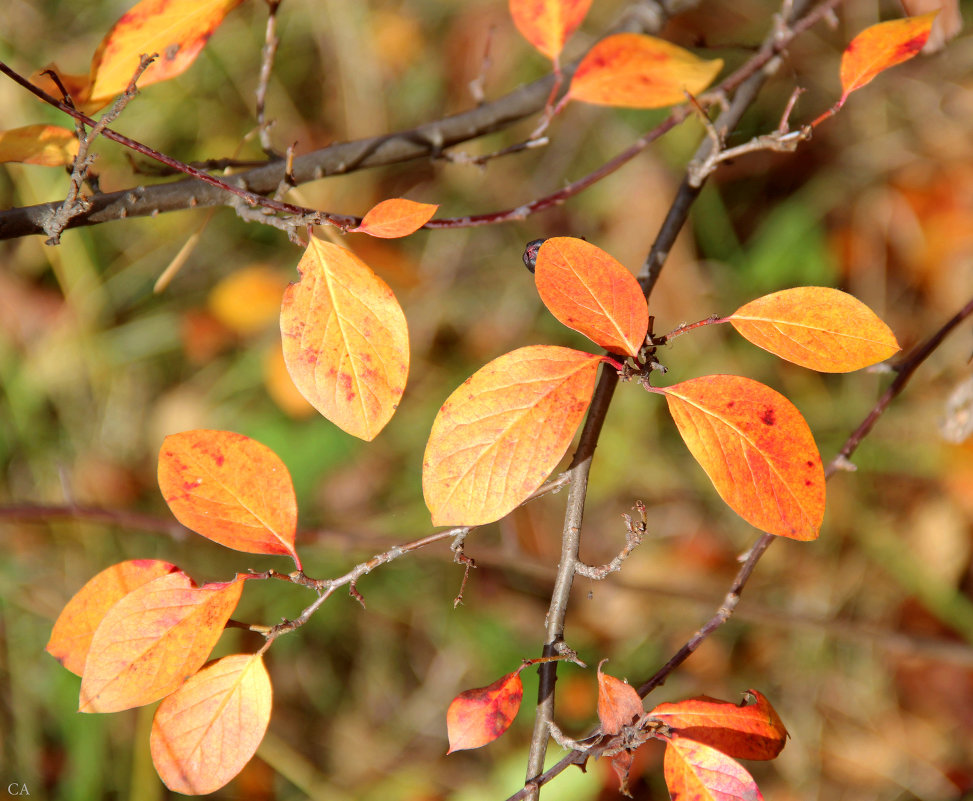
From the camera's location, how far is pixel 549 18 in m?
0.78

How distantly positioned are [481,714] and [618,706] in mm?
119

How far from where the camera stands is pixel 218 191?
2.33 feet

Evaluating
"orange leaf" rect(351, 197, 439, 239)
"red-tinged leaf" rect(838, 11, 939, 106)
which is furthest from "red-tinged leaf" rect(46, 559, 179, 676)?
"red-tinged leaf" rect(838, 11, 939, 106)

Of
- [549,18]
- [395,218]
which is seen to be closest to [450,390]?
[549,18]

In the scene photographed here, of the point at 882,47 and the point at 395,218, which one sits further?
the point at 882,47

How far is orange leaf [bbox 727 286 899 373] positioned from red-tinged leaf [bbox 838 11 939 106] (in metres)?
0.26

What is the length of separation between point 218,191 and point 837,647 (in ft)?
5.25

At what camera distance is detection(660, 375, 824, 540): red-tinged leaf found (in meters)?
0.57

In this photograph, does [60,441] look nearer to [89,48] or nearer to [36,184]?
[36,184]

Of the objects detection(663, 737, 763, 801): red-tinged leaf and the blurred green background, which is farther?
the blurred green background

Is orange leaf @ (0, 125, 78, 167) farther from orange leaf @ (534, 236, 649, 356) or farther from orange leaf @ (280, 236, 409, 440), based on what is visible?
orange leaf @ (534, 236, 649, 356)

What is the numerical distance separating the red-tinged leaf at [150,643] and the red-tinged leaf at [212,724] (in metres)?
0.02

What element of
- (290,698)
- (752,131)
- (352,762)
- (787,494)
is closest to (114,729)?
(290,698)

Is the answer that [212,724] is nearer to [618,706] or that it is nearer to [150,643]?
[150,643]
